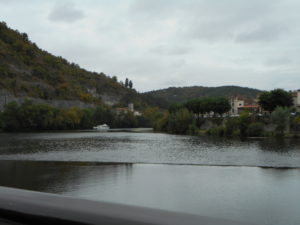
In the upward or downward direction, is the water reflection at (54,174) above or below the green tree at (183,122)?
below

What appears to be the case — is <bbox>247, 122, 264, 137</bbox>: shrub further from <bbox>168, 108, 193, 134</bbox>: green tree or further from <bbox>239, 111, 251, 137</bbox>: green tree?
<bbox>168, 108, 193, 134</bbox>: green tree

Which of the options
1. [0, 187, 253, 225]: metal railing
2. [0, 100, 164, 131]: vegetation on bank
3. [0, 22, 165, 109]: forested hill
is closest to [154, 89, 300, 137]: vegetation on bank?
[0, 100, 164, 131]: vegetation on bank

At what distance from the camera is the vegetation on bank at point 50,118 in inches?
3915

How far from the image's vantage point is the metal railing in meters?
1.37

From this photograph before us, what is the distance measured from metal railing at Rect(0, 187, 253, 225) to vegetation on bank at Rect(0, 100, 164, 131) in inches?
4036

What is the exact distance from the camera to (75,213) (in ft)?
5.00

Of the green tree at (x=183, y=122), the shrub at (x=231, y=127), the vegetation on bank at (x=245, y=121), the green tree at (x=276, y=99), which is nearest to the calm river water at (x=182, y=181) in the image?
the vegetation on bank at (x=245, y=121)

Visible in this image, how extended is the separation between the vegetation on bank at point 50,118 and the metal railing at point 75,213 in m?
103

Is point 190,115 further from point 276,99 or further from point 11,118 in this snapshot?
point 11,118

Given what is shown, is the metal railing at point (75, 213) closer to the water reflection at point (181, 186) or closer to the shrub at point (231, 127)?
the water reflection at point (181, 186)

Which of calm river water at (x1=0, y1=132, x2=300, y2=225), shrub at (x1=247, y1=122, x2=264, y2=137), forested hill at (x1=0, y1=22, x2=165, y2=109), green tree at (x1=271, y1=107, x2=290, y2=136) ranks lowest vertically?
calm river water at (x1=0, y1=132, x2=300, y2=225)

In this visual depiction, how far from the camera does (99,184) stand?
19.5m

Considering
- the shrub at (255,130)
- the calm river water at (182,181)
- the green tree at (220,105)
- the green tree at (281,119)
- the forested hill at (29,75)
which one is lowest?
the calm river water at (182,181)

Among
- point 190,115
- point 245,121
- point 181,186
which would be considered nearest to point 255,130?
point 245,121
